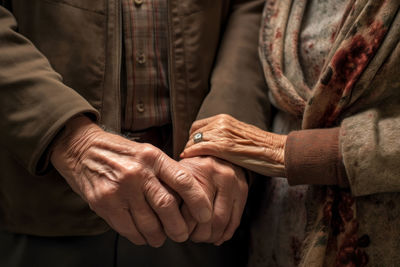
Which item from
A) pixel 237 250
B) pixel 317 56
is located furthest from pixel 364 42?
pixel 237 250

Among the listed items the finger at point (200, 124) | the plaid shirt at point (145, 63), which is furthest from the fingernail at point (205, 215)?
the plaid shirt at point (145, 63)

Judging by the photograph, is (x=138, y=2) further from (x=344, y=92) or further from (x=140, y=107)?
(x=344, y=92)

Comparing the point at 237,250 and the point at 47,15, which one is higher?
the point at 47,15

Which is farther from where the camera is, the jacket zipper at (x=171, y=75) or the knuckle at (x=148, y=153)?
the jacket zipper at (x=171, y=75)

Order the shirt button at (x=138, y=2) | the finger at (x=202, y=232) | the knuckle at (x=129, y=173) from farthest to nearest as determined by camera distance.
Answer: the shirt button at (x=138, y=2)
the finger at (x=202, y=232)
the knuckle at (x=129, y=173)

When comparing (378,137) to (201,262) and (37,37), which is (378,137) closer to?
(201,262)

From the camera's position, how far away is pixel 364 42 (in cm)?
82

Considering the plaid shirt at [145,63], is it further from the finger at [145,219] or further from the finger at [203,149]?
the finger at [145,219]

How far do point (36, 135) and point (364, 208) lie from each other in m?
0.68

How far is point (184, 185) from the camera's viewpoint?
0.82 meters

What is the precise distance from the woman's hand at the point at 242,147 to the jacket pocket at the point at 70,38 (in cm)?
27

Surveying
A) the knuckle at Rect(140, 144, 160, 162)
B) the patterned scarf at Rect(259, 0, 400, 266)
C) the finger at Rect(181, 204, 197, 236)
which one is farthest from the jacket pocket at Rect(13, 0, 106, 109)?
the patterned scarf at Rect(259, 0, 400, 266)

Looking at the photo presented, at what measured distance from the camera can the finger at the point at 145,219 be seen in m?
0.81

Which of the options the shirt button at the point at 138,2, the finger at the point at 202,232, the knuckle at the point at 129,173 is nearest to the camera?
the knuckle at the point at 129,173
